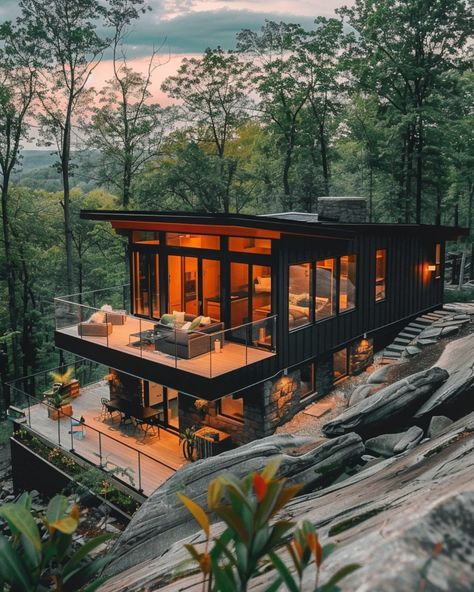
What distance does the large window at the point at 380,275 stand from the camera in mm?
17438

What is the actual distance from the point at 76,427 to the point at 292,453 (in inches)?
273

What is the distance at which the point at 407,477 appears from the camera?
540 centimetres

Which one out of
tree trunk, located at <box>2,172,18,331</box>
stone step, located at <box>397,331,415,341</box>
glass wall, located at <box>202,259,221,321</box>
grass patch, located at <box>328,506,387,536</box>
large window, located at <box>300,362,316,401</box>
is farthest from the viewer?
tree trunk, located at <box>2,172,18,331</box>

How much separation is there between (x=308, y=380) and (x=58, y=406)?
7.10 metres

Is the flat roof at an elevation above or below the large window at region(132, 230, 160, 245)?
above

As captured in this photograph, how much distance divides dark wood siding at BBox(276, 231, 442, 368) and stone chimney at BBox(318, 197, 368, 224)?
2.82 feet

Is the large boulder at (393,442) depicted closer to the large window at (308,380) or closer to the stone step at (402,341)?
the large window at (308,380)

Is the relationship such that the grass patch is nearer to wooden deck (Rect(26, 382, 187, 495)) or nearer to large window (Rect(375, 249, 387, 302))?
wooden deck (Rect(26, 382, 187, 495))

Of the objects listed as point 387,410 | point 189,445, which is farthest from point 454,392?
point 189,445

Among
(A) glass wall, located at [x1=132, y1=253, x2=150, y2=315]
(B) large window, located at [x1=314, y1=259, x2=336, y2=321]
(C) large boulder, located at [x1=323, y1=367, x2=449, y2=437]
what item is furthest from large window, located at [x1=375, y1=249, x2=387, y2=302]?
(A) glass wall, located at [x1=132, y1=253, x2=150, y2=315]

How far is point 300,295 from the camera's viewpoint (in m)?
14.4

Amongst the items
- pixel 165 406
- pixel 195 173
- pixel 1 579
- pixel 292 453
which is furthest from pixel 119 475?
pixel 195 173

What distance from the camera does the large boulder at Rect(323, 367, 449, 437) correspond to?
12.1m

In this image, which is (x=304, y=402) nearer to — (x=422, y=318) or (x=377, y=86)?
(x=422, y=318)
